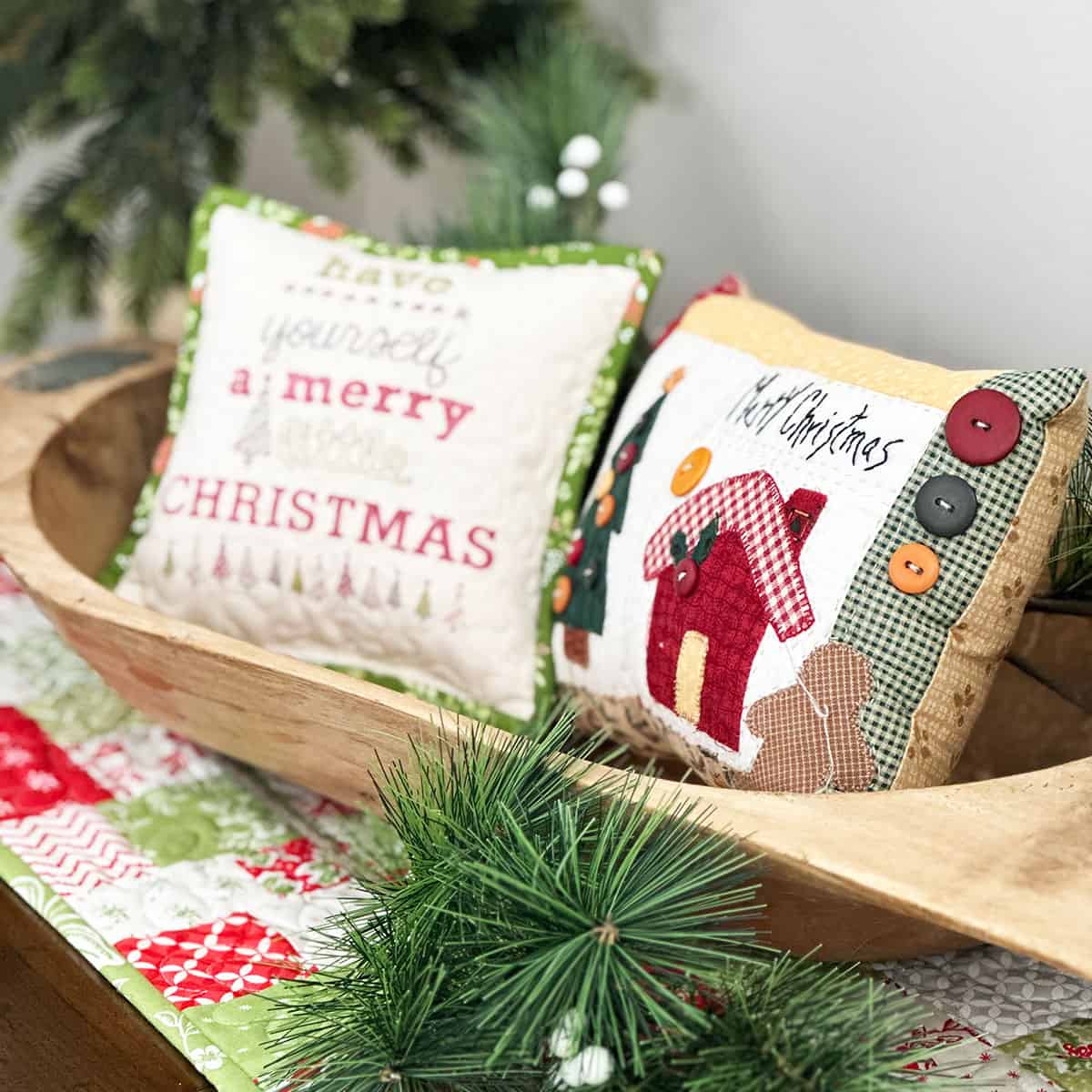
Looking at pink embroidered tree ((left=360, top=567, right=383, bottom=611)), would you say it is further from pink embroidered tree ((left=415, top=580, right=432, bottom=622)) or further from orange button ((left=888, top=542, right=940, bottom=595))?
orange button ((left=888, top=542, right=940, bottom=595))

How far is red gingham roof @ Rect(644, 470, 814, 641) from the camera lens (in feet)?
2.62

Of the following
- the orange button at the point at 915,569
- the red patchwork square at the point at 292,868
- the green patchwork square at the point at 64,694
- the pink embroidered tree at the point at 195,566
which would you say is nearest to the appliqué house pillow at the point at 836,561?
the orange button at the point at 915,569

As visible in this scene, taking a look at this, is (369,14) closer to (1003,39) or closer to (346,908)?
(1003,39)

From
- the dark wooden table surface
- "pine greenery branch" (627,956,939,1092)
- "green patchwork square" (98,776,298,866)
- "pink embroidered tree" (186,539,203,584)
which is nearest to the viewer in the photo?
"pine greenery branch" (627,956,939,1092)

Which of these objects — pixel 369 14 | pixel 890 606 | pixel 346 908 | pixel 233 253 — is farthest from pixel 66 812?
pixel 369 14

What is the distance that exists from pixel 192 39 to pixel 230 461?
0.50 m

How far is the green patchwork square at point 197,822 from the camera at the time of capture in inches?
37.0

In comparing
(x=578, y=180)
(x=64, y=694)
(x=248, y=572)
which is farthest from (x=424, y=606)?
(x=578, y=180)

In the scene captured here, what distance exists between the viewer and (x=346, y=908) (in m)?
0.87

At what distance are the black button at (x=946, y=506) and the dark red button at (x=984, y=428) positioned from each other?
17 mm

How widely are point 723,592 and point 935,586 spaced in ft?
0.44

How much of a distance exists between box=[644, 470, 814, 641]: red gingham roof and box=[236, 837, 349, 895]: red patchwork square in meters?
0.31

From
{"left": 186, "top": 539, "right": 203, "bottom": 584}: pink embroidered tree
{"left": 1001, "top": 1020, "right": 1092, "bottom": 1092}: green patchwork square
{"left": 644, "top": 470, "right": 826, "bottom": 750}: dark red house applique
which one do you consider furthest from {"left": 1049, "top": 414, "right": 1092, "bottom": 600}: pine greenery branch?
{"left": 186, "top": 539, "right": 203, "bottom": 584}: pink embroidered tree

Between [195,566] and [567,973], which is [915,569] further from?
[195,566]
